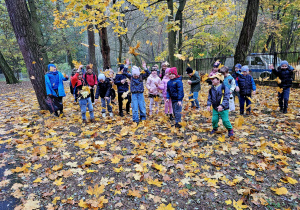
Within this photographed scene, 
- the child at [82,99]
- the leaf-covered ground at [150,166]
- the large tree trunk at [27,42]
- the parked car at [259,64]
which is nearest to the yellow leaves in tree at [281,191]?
the leaf-covered ground at [150,166]

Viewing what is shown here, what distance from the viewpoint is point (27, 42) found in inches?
228

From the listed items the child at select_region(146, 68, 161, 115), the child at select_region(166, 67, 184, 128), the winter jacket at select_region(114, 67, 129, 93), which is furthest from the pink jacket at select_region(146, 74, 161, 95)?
the child at select_region(166, 67, 184, 128)

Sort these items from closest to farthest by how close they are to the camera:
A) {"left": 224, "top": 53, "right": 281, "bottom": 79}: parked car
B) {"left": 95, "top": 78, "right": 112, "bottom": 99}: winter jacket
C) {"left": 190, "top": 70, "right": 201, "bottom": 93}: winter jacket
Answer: {"left": 95, "top": 78, "right": 112, "bottom": 99}: winter jacket < {"left": 190, "top": 70, "right": 201, "bottom": 93}: winter jacket < {"left": 224, "top": 53, "right": 281, "bottom": 79}: parked car

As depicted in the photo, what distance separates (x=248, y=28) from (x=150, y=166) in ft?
23.1

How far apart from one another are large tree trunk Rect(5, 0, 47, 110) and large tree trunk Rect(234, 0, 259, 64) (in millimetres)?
7702

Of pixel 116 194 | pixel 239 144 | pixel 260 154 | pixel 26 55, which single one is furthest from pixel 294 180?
pixel 26 55

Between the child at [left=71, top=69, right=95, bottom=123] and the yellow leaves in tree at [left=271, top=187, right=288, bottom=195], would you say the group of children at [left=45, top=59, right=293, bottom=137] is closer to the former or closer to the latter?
the child at [left=71, top=69, right=95, bottom=123]

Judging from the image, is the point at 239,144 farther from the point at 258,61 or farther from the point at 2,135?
the point at 258,61

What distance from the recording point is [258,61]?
13.1m

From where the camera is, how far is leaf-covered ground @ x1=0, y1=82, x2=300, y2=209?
2.52m

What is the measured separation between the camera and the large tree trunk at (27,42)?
5.53 m

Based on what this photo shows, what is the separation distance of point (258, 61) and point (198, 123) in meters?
10.7

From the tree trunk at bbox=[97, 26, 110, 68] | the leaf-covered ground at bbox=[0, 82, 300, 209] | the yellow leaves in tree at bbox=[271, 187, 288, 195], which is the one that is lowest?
the yellow leaves in tree at bbox=[271, 187, 288, 195]

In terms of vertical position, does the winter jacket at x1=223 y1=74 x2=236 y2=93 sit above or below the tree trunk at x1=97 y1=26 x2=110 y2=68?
below
